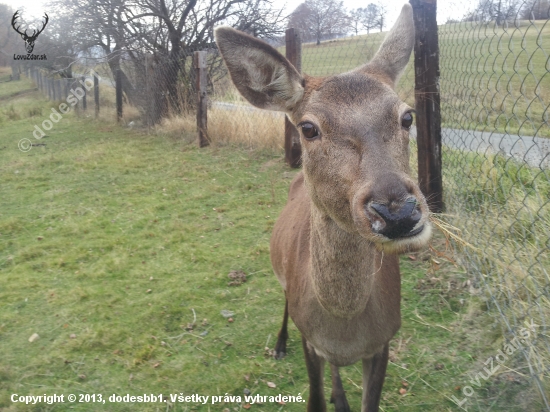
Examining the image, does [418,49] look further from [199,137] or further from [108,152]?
[108,152]

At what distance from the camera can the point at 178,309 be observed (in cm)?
425

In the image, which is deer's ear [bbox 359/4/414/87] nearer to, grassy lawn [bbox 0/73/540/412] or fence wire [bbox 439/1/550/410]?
fence wire [bbox 439/1/550/410]

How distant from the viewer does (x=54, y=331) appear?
399cm

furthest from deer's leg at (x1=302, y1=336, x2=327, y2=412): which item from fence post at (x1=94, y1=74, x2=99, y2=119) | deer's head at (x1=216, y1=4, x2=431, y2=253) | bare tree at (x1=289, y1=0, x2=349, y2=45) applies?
fence post at (x1=94, y1=74, x2=99, y2=119)

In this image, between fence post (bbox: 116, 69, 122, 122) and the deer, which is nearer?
the deer

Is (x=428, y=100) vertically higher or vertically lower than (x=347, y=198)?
higher

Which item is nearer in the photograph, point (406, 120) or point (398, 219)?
point (398, 219)

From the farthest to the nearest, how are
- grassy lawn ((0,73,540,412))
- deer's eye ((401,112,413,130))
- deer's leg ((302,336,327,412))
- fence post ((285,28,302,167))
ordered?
fence post ((285,28,302,167)), grassy lawn ((0,73,540,412)), deer's leg ((302,336,327,412)), deer's eye ((401,112,413,130))

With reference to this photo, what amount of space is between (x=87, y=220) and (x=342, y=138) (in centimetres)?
541

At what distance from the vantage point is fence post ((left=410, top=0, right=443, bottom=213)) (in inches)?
170

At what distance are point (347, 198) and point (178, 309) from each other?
279cm

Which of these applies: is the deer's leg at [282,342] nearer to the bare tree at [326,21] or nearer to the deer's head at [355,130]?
the deer's head at [355,130]

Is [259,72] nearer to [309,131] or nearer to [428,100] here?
[309,131]

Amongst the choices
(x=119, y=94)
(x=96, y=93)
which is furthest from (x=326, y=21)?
(x=96, y=93)
